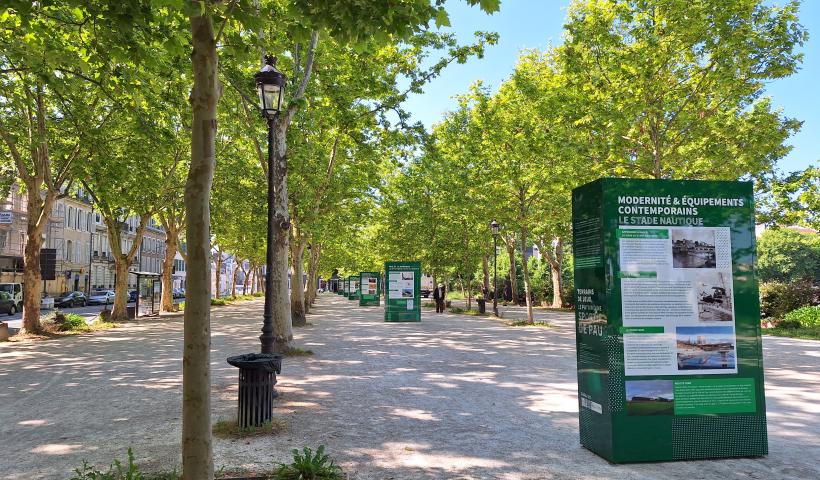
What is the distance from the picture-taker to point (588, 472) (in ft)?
16.0

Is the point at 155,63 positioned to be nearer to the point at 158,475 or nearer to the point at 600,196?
the point at 158,475

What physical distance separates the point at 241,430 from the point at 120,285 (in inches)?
827

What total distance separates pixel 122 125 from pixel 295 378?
42.8 ft

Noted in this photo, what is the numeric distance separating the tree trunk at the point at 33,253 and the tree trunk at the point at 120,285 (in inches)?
224

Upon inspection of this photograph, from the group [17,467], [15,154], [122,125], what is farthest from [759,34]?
[15,154]

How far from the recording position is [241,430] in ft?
19.8

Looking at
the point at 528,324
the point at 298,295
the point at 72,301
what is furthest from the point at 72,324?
the point at 72,301

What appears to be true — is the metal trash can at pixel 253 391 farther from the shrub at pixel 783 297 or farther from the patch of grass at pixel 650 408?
the shrub at pixel 783 297

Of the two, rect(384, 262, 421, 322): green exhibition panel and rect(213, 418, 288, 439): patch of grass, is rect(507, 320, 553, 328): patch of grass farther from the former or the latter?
rect(213, 418, 288, 439): patch of grass

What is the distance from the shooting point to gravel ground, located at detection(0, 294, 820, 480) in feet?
16.6

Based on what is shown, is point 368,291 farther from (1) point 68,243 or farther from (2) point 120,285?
(1) point 68,243

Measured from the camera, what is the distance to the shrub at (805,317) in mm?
20125

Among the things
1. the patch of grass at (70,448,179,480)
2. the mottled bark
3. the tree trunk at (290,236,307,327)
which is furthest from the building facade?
the patch of grass at (70,448,179,480)

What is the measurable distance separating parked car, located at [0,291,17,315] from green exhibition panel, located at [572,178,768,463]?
37.9 metres
